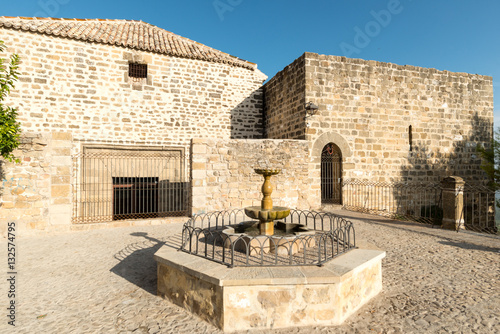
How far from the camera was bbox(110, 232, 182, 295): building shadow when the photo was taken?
3.90 m

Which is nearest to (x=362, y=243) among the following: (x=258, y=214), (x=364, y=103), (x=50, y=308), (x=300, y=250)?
(x=300, y=250)

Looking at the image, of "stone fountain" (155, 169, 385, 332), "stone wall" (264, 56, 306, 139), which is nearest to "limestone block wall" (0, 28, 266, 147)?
"stone wall" (264, 56, 306, 139)

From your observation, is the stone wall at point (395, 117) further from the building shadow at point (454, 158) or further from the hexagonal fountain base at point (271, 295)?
the hexagonal fountain base at point (271, 295)

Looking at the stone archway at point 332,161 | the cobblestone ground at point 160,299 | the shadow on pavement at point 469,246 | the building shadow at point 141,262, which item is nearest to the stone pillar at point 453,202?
the cobblestone ground at point 160,299

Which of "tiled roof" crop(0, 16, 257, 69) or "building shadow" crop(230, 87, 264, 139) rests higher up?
"tiled roof" crop(0, 16, 257, 69)

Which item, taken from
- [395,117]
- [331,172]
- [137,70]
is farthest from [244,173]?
[395,117]

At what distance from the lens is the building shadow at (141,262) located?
3.90 m

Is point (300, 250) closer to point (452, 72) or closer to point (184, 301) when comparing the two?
point (184, 301)

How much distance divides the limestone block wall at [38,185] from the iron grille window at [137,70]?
4.67 m

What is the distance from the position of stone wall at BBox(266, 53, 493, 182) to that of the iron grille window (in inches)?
216

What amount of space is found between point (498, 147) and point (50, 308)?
15343mm

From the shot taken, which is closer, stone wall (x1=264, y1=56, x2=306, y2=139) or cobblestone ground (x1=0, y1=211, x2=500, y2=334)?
cobblestone ground (x1=0, y1=211, x2=500, y2=334)

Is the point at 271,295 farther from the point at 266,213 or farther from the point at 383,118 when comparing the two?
the point at 383,118

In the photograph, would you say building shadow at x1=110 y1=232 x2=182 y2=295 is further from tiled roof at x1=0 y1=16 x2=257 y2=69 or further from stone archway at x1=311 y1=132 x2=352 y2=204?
tiled roof at x1=0 y1=16 x2=257 y2=69
